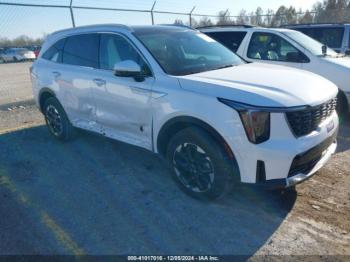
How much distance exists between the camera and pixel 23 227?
10.7 ft

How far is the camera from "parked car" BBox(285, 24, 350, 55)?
866cm

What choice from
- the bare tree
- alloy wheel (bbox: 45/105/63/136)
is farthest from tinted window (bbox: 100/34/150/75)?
the bare tree

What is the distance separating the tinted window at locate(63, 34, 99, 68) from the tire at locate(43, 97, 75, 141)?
79 cm

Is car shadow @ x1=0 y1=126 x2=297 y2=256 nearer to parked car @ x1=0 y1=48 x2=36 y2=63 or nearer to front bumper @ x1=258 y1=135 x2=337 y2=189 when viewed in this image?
front bumper @ x1=258 y1=135 x2=337 y2=189

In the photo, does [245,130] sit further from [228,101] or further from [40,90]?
[40,90]

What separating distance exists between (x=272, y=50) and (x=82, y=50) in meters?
3.99

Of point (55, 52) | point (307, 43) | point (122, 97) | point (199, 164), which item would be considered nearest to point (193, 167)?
point (199, 164)

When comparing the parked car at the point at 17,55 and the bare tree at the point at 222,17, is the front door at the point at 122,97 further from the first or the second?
the parked car at the point at 17,55

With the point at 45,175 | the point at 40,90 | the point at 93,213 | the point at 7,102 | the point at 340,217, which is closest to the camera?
the point at 340,217

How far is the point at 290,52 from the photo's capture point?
21.4ft

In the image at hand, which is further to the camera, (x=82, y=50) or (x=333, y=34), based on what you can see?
(x=333, y=34)

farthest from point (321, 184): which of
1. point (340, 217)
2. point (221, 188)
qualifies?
point (221, 188)

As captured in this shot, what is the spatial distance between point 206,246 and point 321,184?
181 centimetres

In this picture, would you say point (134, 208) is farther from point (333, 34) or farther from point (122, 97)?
point (333, 34)
